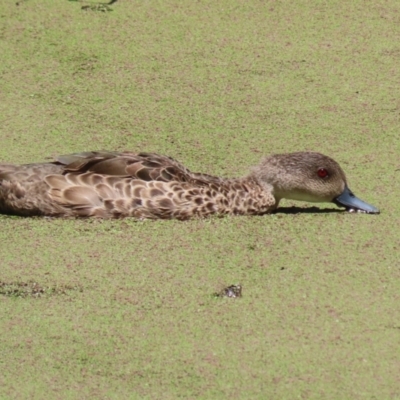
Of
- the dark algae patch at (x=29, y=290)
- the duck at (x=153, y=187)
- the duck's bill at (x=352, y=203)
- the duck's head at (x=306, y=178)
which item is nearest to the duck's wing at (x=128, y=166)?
the duck at (x=153, y=187)

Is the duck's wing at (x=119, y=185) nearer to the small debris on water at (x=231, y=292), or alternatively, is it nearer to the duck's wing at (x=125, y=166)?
the duck's wing at (x=125, y=166)

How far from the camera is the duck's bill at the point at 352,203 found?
5.32 metres

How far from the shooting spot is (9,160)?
5.89 meters

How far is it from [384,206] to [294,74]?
1.60 meters

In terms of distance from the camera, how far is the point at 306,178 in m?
5.49

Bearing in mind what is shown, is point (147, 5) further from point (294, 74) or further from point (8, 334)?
point (8, 334)

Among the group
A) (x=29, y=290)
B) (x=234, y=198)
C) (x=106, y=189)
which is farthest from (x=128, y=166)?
(x=29, y=290)

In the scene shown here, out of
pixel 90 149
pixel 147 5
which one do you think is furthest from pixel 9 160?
pixel 147 5

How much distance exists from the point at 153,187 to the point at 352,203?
2.79 ft

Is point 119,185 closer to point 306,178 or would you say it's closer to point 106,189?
point 106,189

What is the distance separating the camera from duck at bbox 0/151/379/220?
531 cm

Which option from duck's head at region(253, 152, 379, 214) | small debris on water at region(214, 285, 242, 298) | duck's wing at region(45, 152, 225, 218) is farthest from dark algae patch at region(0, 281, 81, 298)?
duck's head at region(253, 152, 379, 214)

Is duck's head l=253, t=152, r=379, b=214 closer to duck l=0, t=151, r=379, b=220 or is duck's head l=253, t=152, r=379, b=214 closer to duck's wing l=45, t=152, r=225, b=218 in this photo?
duck l=0, t=151, r=379, b=220

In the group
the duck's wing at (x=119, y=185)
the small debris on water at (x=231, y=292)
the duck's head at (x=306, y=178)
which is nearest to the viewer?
the small debris on water at (x=231, y=292)
